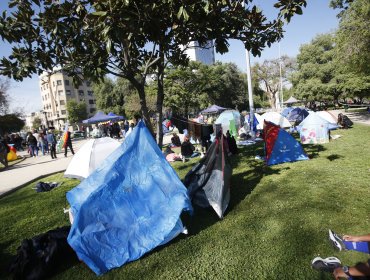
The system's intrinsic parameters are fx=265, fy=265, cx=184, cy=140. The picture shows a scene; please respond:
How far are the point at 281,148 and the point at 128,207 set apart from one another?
6175mm

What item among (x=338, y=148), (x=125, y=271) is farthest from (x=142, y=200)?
(x=338, y=148)

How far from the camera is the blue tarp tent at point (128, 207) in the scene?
4.07 metres

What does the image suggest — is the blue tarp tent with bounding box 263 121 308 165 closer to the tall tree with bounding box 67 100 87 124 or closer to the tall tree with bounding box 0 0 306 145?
the tall tree with bounding box 0 0 306 145

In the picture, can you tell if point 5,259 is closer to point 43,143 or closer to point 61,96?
point 43,143

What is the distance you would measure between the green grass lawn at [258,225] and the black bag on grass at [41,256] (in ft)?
0.66

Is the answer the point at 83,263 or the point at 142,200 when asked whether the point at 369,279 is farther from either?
the point at 83,263

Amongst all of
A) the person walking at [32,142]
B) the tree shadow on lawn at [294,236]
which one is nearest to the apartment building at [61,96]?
the person walking at [32,142]

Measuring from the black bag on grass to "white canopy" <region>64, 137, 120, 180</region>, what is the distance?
4.78 meters

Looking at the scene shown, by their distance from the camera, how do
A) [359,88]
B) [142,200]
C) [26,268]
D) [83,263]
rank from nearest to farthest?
[26,268] < [83,263] < [142,200] < [359,88]

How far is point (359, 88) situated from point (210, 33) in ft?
91.3

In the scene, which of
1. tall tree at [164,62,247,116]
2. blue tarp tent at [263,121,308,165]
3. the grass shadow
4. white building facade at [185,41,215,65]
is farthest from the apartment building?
the grass shadow

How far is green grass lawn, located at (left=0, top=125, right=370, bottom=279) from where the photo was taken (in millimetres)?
3734

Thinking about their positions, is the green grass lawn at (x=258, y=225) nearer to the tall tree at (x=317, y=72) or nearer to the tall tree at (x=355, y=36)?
the tall tree at (x=355, y=36)

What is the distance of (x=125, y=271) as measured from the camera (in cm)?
389
